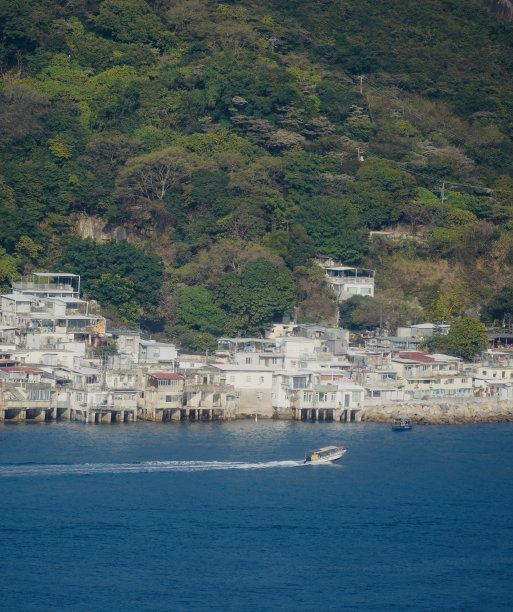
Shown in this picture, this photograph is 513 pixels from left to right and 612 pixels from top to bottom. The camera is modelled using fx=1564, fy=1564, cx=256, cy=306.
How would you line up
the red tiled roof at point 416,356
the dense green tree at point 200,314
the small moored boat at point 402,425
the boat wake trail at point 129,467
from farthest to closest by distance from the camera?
the dense green tree at point 200,314 → the red tiled roof at point 416,356 → the small moored boat at point 402,425 → the boat wake trail at point 129,467

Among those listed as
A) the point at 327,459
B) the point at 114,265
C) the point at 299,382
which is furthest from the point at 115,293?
the point at 327,459

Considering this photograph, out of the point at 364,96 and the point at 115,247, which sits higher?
the point at 364,96

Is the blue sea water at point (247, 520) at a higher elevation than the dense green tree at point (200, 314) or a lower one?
lower

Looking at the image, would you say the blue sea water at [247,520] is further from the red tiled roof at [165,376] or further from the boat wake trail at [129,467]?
the red tiled roof at [165,376]

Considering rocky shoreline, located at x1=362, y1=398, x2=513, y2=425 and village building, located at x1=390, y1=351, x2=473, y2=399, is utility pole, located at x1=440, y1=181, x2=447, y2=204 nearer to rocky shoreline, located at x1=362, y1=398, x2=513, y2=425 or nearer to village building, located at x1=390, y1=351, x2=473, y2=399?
village building, located at x1=390, y1=351, x2=473, y2=399

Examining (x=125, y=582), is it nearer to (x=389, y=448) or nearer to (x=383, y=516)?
(x=383, y=516)

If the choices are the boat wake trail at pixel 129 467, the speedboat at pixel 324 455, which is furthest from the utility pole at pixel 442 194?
the boat wake trail at pixel 129 467

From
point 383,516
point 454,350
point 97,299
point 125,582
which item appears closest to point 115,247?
point 97,299
